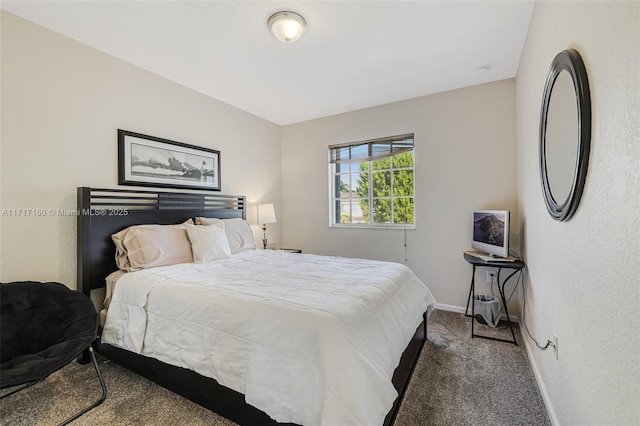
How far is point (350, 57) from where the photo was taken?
266cm

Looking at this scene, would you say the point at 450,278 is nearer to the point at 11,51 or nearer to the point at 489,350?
the point at 489,350

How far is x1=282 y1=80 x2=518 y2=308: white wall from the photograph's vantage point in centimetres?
315

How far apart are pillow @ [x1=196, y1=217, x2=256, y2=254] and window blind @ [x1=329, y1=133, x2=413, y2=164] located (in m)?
1.71

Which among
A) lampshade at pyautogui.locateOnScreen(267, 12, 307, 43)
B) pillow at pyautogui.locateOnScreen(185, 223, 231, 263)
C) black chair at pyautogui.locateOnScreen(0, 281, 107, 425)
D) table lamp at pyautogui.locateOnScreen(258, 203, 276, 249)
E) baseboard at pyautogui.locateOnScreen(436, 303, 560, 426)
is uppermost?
lampshade at pyautogui.locateOnScreen(267, 12, 307, 43)

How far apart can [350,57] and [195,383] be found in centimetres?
288

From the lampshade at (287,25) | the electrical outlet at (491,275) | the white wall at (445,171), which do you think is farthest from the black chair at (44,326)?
the electrical outlet at (491,275)

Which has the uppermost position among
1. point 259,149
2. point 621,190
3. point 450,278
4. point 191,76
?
point 191,76

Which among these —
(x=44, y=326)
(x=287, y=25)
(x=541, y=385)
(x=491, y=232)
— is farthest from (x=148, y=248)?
(x=491, y=232)

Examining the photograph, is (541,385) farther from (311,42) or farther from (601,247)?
(311,42)

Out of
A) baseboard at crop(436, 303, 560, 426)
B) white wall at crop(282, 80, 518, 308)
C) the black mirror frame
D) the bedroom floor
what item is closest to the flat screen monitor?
white wall at crop(282, 80, 518, 308)

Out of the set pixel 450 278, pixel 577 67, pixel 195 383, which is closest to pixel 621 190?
pixel 577 67

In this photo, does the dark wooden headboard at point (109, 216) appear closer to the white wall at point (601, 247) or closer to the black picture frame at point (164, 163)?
the black picture frame at point (164, 163)

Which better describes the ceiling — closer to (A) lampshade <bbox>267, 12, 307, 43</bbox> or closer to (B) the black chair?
(A) lampshade <bbox>267, 12, 307, 43</bbox>

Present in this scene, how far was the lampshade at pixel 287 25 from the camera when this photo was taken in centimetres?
205
